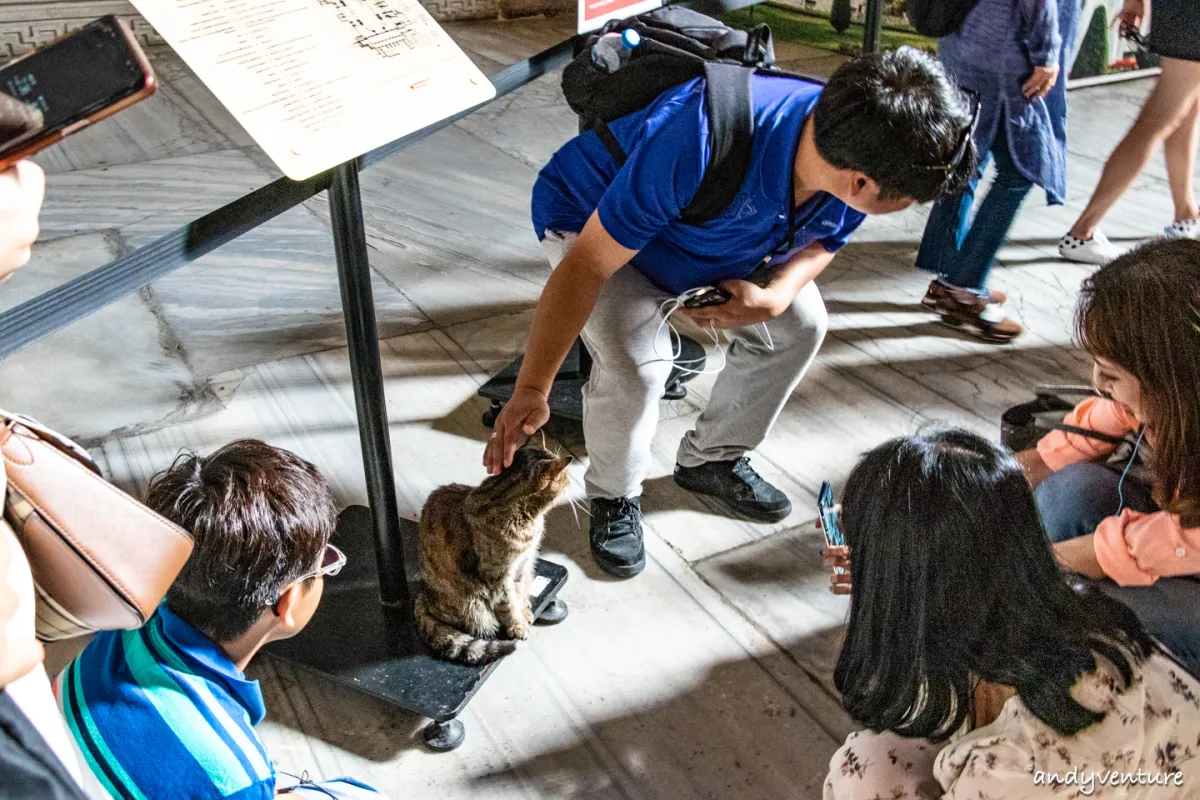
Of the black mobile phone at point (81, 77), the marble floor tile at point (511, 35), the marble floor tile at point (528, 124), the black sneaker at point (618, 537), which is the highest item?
the black mobile phone at point (81, 77)

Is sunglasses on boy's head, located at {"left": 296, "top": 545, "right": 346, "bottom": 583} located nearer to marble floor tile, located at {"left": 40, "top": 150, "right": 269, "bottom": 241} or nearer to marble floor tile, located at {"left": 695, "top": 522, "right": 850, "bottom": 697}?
marble floor tile, located at {"left": 695, "top": 522, "right": 850, "bottom": 697}

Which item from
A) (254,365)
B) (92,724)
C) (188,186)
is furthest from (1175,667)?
(188,186)

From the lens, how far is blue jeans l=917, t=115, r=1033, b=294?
113 inches

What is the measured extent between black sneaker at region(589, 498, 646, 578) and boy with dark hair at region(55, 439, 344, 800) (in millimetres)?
912

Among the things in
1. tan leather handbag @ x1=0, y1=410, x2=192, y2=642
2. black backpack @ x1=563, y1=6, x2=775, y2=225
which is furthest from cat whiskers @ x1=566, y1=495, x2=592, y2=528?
tan leather handbag @ x1=0, y1=410, x2=192, y2=642

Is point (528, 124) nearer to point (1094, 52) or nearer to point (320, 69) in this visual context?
point (1094, 52)

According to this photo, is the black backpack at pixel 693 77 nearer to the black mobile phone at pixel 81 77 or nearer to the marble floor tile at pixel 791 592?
the marble floor tile at pixel 791 592

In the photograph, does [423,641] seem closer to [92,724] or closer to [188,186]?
[92,724]

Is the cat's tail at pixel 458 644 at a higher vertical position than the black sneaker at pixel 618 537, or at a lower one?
higher

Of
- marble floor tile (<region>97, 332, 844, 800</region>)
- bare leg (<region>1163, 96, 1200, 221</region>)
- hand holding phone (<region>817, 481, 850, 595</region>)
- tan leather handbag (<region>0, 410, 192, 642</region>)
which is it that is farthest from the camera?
bare leg (<region>1163, 96, 1200, 221</region>)

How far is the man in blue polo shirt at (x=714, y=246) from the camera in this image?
62.6 inches

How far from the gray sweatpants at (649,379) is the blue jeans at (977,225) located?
3.50 ft

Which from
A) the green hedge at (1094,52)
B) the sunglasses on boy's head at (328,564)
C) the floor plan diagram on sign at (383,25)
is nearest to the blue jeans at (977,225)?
the floor plan diagram on sign at (383,25)

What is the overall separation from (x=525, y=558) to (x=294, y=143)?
866 millimetres
